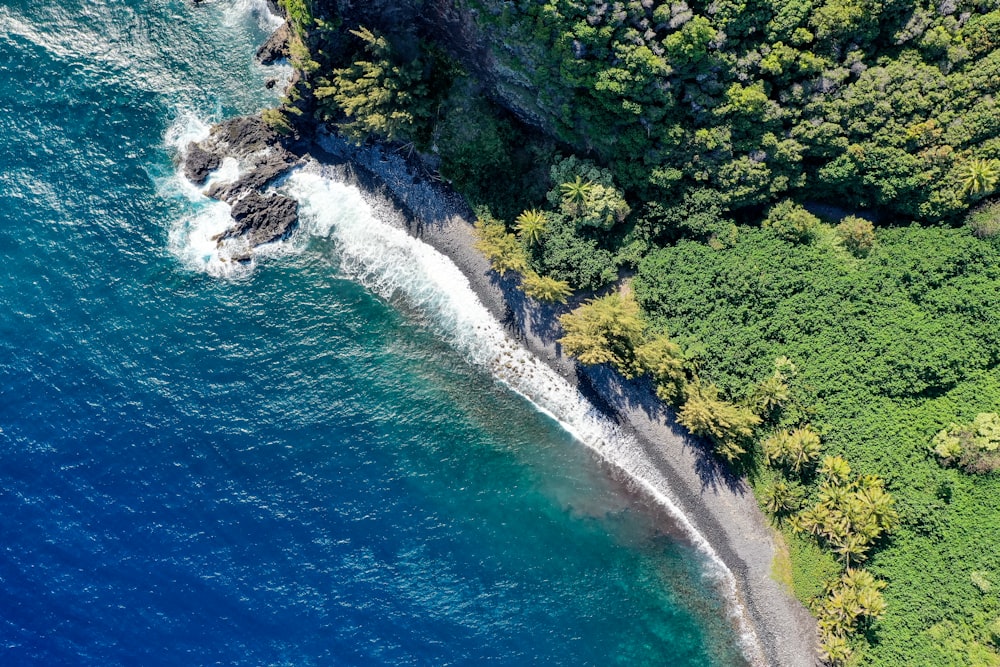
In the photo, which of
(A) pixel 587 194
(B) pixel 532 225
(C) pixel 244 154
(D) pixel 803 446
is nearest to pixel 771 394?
(D) pixel 803 446

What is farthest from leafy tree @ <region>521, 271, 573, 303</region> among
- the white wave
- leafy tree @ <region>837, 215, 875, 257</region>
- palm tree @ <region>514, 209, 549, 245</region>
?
the white wave

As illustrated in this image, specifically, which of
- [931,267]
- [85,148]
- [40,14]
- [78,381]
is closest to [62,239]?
[85,148]

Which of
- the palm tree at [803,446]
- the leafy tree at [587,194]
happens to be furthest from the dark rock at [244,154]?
the palm tree at [803,446]

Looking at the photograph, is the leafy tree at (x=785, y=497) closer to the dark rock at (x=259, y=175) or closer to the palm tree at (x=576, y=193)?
the palm tree at (x=576, y=193)

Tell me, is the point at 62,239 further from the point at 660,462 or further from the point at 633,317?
the point at 660,462

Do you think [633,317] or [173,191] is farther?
[173,191]

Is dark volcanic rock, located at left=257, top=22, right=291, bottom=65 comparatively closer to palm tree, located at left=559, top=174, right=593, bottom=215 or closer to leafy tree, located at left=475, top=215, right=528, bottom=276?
leafy tree, located at left=475, top=215, right=528, bottom=276

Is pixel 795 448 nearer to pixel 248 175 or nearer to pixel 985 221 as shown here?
pixel 985 221
